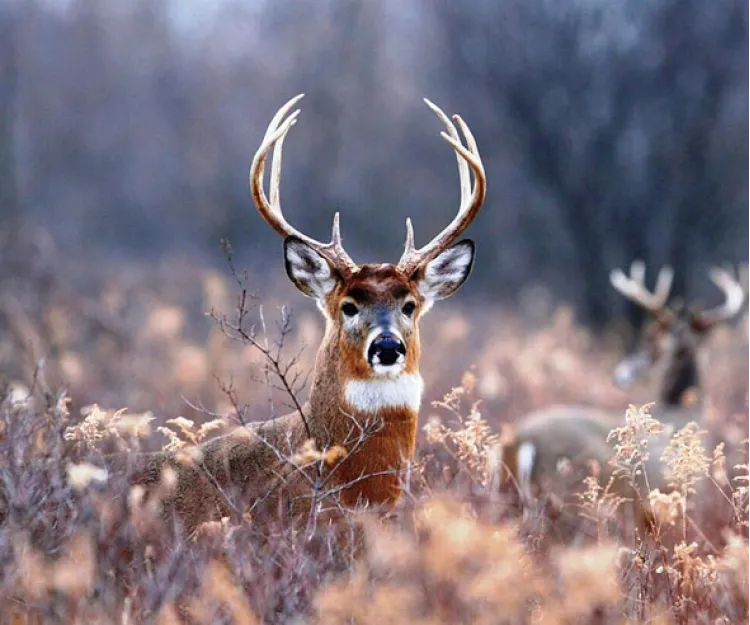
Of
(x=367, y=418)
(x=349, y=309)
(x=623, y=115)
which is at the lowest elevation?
(x=367, y=418)

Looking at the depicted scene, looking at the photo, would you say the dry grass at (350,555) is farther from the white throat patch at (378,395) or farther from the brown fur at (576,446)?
the brown fur at (576,446)

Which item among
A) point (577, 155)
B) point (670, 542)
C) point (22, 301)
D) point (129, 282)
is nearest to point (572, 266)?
point (577, 155)

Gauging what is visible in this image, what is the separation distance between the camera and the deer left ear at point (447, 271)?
5.70 m

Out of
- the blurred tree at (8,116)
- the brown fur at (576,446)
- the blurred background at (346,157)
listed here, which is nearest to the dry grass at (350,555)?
the brown fur at (576,446)

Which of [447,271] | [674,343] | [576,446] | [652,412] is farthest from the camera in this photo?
[674,343]

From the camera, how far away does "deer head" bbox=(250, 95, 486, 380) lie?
17.1 ft

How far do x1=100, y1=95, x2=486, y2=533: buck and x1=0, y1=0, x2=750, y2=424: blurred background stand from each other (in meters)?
0.48

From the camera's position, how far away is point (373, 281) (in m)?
5.43

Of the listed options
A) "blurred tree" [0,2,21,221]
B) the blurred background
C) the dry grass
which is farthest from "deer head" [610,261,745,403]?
"blurred tree" [0,2,21,221]

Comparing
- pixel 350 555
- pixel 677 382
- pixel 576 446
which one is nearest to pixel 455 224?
pixel 350 555

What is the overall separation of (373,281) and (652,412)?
15.3 ft

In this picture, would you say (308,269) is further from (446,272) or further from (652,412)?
(652,412)

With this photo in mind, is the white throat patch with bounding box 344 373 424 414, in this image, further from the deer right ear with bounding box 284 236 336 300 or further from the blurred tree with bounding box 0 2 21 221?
the blurred tree with bounding box 0 2 21 221

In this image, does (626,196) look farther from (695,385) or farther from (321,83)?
(321,83)
